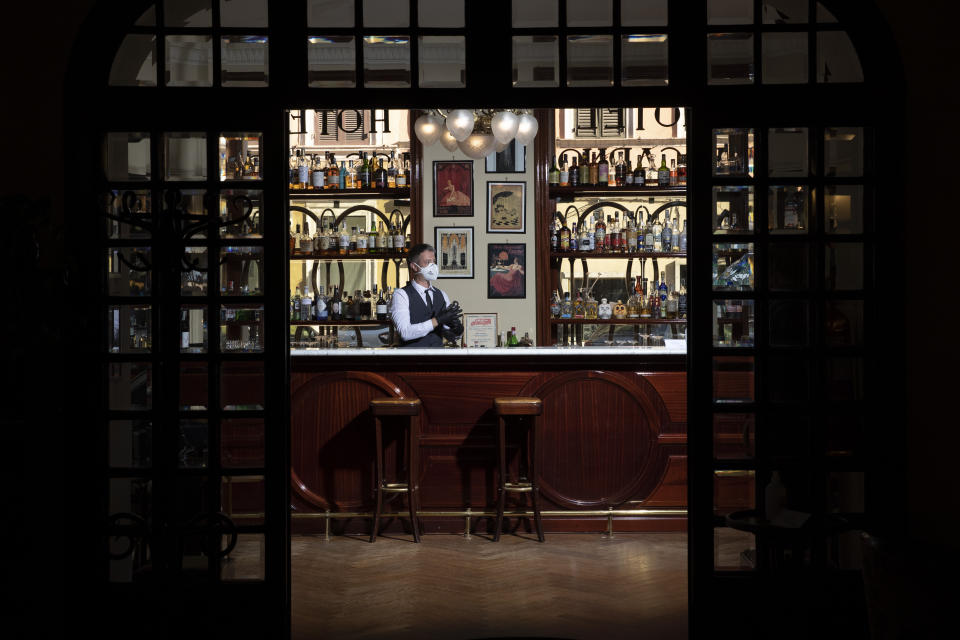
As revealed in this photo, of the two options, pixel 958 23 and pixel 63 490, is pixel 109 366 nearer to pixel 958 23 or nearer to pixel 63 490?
pixel 63 490

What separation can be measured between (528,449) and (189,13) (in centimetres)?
329

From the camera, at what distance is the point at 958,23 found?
134 inches

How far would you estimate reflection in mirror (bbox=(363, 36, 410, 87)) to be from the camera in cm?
353

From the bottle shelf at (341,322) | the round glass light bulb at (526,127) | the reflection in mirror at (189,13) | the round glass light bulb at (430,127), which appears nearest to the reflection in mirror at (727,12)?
the reflection in mirror at (189,13)

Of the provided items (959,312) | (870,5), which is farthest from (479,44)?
(959,312)

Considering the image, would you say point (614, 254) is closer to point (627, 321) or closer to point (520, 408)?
point (627, 321)

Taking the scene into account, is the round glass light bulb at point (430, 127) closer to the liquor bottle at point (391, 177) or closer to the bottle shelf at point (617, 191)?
the liquor bottle at point (391, 177)

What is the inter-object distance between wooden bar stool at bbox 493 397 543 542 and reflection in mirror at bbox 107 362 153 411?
7.88 ft

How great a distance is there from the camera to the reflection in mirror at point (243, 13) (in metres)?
3.50

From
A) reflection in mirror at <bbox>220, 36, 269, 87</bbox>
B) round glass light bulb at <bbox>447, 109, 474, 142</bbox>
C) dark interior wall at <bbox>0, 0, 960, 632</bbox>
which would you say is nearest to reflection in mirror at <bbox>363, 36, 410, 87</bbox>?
reflection in mirror at <bbox>220, 36, 269, 87</bbox>

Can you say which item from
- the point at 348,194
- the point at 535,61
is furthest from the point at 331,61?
the point at 348,194

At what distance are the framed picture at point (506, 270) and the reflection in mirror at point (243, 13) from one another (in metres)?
4.87

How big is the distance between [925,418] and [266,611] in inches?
103

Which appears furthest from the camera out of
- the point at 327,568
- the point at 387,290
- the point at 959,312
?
the point at 387,290
